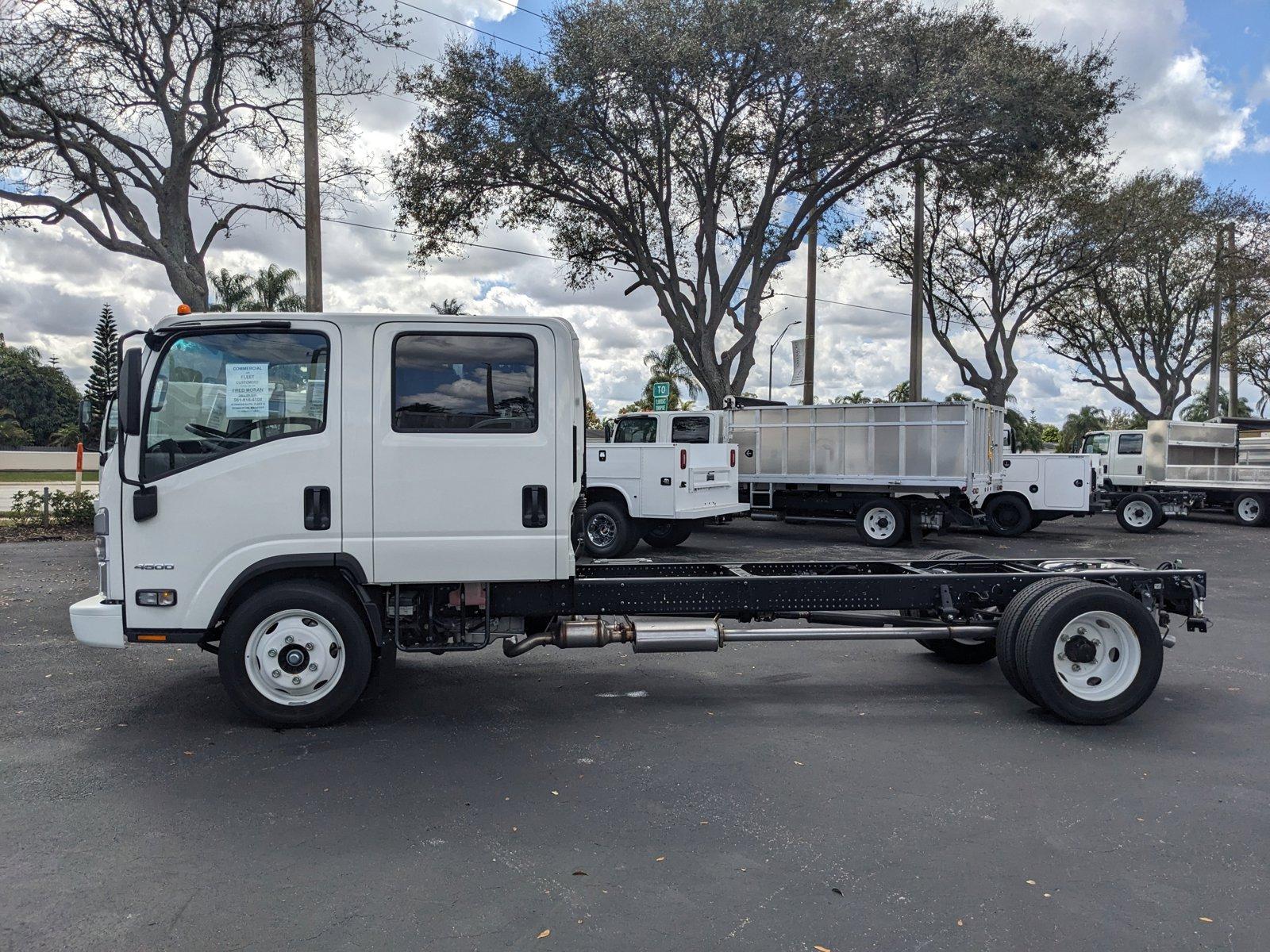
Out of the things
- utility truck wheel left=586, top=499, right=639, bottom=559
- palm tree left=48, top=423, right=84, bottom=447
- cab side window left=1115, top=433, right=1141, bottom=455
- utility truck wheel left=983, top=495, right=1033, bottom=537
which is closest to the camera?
utility truck wheel left=586, top=499, right=639, bottom=559

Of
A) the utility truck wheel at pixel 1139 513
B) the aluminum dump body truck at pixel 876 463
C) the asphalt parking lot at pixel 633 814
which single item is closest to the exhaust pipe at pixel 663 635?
the asphalt parking lot at pixel 633 814

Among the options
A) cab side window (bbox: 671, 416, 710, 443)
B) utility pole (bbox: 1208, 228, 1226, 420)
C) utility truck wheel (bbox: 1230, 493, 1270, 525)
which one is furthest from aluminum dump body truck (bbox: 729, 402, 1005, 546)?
utility pole (bbox: 1208, 228, 1226, 420)

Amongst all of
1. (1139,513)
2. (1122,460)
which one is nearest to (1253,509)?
(1122,460)

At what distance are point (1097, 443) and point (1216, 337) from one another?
11.3 metres

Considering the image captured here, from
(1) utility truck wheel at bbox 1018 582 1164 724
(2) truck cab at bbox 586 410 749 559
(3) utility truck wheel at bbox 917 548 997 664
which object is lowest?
(3) utility truck wheel at bbox 917 548 997 664

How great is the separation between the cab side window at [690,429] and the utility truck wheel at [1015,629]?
962 centimetres

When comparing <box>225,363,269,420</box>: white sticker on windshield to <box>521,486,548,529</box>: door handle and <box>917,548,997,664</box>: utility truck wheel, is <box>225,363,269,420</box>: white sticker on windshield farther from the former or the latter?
<box>917,548,997,664</box>: utility truck wheel

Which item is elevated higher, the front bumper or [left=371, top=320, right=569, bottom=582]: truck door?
[left=371, top=320, right=569, bottom=582]: truck door

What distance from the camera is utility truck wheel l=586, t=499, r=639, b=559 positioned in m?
13.5

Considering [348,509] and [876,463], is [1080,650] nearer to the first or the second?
[348,509]

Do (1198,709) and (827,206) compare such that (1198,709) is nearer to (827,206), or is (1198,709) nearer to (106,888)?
(106,888)

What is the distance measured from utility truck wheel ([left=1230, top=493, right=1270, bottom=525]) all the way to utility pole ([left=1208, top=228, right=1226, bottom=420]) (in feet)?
34.9

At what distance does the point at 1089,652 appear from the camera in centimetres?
566

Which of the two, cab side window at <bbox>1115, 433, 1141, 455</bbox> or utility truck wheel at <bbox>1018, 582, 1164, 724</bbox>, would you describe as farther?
cab side window at <bbox>1115, 433, 1141, 455</bbox>
